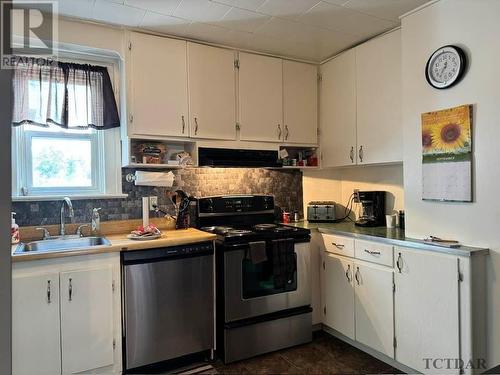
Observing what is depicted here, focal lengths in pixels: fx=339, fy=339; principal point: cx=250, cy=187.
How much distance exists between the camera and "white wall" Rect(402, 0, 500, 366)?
1891 mm

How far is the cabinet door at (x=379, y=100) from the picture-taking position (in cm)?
260

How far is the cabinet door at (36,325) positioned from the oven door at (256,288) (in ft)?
3.58

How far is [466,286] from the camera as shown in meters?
1.89

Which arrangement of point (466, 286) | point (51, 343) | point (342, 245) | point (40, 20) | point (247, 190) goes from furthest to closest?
point (247, 190) → point (342, 245) → point (40, 20) → point (51, 343) → point (466, 286)

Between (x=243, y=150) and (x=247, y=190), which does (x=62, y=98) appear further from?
(x=247, y=190)

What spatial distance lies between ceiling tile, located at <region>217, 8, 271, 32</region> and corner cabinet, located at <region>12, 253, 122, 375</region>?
1.82 meters

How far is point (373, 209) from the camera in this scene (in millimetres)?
2973

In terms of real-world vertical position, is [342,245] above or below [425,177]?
below

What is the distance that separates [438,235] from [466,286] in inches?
15.0

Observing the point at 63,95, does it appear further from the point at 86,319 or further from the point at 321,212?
the point at 321,212

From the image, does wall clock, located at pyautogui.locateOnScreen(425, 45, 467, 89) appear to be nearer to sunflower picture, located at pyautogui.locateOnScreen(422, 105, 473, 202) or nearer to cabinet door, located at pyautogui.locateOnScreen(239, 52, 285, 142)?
sunflower picture, located at pyautogui.locateOnScreen(422, 105, 473, 202)

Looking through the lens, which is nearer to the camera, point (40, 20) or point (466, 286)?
point (466, 286)

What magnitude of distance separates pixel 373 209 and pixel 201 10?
2.10m

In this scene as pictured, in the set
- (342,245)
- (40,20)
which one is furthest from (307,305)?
(40,20)
